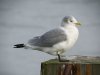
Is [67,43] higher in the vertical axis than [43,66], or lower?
higher

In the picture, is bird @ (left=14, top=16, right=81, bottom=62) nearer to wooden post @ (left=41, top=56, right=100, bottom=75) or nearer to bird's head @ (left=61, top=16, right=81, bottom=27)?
bird's head @ (left=61, top=16, right=81, bottom=27)

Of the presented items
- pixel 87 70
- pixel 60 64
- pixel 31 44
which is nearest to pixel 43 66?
pixel 60 64

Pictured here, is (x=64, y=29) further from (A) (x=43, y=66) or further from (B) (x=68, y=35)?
(A) (x=43, y=66)

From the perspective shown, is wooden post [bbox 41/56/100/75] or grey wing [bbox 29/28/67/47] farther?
grey wing [bbox 29/28/67/47]

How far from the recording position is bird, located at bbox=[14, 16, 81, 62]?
3092mm

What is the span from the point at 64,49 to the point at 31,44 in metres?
0.29

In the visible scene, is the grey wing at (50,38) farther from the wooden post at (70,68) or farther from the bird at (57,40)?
the wooden post at (70,68)

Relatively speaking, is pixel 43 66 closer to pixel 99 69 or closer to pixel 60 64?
pixel 60 64

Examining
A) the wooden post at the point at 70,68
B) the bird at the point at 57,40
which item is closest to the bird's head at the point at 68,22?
the bird at the point at 57,40

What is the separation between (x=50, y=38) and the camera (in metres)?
3.13

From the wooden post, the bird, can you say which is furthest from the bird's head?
the wooden post

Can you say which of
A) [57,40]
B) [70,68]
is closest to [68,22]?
[57,40]

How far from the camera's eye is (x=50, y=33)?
3104 millimetres

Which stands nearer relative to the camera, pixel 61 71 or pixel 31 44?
pixel 61 71
